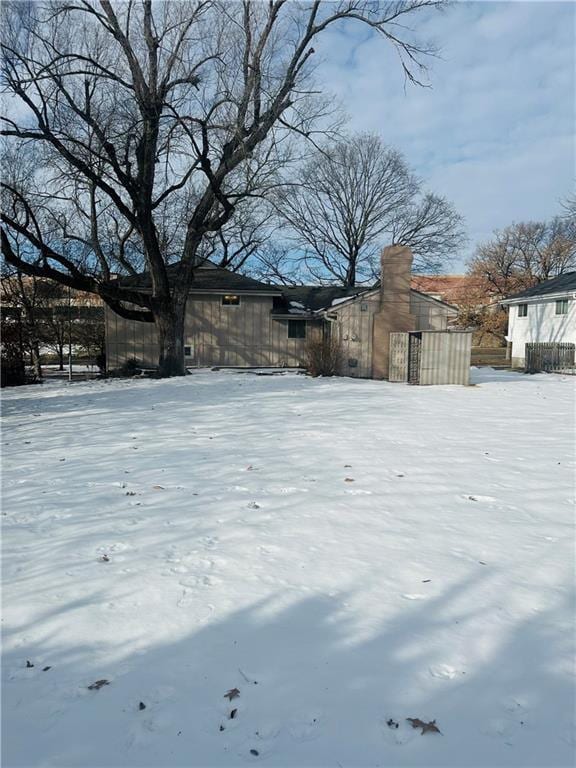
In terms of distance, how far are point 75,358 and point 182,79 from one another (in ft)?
79.7

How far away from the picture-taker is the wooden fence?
1836 centimetres

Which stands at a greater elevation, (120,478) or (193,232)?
(193,232)

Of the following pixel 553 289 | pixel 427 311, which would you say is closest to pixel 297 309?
pixel 427 311

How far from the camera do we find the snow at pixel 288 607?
180 centimetres

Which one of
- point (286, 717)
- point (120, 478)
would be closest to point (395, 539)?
point (286, 717)

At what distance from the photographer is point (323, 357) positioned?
1535 cm

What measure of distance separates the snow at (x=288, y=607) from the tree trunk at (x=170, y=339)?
1022 cm

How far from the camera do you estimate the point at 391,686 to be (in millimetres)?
2023

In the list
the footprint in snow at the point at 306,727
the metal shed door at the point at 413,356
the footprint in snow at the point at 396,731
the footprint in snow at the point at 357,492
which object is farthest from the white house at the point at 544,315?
the footprint in snow at the point at 306,727

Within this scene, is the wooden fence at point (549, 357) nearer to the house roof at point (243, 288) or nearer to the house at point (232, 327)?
the house at point (232, 327)

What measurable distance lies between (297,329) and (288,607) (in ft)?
62.7

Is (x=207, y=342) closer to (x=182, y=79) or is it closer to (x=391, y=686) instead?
(x=182, y=79)

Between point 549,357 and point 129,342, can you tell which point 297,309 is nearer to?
point 129,342

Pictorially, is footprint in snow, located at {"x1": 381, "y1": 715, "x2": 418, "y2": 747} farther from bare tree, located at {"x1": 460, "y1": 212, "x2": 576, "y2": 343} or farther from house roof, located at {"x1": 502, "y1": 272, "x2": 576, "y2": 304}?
bare tree, located at {"x1": 460, "y1": 212, "x2": 576, "y2": 343}
